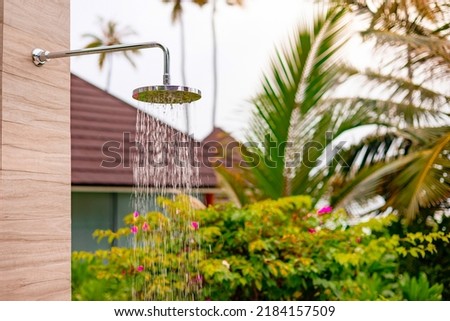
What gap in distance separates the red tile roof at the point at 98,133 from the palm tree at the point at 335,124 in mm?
2197

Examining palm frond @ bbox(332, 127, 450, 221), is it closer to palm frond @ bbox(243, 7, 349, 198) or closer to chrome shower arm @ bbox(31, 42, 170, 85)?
palm frond @ bbox(243, 7, 349, 198)

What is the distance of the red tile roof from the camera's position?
848 cm

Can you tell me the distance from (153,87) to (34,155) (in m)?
0.62

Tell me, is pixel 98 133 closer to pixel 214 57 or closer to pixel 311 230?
pixel 311 230

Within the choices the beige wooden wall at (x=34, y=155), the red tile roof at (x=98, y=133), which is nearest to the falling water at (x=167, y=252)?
the beige wooden wall at (x=34, y=155)

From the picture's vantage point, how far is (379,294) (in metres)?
5.86

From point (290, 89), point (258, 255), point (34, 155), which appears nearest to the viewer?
point (34, 155)

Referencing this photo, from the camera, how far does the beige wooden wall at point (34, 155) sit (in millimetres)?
2740

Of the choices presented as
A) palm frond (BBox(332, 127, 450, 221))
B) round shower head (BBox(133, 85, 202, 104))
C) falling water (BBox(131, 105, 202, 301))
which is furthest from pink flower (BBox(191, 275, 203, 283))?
round shower head (BBox(133, 85, 202, 104))

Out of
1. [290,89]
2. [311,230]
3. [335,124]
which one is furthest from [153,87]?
[335,124]

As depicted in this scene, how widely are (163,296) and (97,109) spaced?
495cm

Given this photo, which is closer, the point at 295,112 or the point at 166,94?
the point at 166,94

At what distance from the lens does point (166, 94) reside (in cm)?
279

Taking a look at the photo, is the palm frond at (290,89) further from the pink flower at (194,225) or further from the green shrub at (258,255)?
the pink flower at (194,225)
